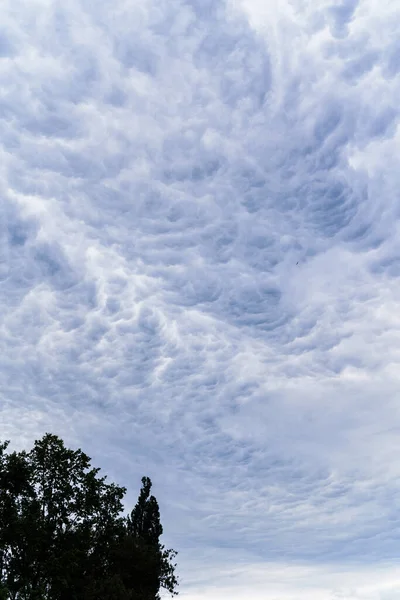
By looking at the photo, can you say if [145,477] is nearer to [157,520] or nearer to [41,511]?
[157,520]

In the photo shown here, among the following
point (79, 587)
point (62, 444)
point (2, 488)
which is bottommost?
point (79, 587)

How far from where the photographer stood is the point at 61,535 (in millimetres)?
49125

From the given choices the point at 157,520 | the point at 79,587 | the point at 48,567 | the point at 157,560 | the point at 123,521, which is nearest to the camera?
the point at 48,567

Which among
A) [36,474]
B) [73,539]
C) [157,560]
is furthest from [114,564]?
[36,474]

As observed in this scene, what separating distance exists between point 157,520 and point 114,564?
11177 millimetres

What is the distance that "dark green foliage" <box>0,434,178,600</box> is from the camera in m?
47.3

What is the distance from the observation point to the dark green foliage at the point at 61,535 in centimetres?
4731

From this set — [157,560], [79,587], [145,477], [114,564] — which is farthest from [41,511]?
[145,477]

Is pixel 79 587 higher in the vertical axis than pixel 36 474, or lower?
lower

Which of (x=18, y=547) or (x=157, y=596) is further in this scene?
(x=157, y=596)

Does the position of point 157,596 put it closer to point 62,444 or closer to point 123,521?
point 123,521

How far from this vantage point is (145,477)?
69.6 meters

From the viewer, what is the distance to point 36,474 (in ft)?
168

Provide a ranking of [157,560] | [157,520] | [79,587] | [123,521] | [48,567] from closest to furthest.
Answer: [48,567] < [79,587] < [123,521] < [157,560] < [157,520]
